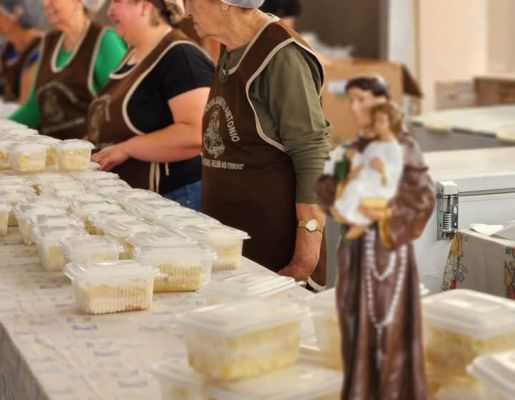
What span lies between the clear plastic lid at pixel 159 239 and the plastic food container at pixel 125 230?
0.14 ft

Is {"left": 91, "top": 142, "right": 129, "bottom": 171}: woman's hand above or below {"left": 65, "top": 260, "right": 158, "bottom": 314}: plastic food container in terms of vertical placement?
above

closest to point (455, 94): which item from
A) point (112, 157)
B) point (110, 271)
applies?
point (112, 157)

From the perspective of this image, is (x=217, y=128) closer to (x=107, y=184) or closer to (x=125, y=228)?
(x=107, y=184)

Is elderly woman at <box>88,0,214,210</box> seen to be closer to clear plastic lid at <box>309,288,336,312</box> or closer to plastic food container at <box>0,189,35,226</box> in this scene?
plastic food container at <box>0,189,35,226</box>

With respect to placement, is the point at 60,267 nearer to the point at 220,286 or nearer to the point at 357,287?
the point at 220,286

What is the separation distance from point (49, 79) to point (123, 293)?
10.1ft

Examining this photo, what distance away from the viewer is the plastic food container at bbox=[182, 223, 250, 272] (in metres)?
2.67

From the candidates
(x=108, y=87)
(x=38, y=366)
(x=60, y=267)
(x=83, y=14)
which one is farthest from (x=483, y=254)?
(x=83, y=14)

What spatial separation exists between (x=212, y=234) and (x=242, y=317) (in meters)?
0.95

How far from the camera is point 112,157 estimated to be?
4.19m

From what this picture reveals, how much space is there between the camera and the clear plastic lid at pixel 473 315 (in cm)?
170

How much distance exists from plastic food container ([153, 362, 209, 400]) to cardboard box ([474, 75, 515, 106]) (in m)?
7.08

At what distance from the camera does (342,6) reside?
11250 millimetres

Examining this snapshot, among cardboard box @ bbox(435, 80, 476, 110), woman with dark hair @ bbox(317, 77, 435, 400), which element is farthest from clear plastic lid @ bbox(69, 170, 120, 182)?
cardboard box @ bbox(435, 80, 476, 110)
